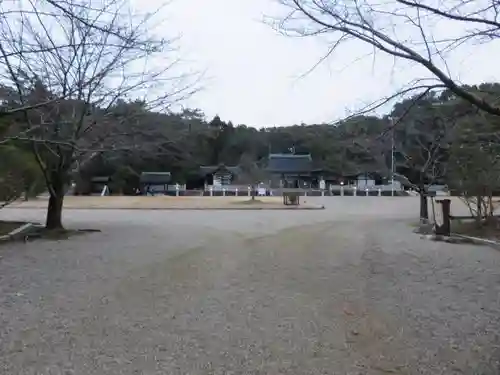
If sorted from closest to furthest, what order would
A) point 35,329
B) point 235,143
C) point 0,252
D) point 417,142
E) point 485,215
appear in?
point 35,329 < point 0,252 < point 485,215 < point 417,142 < point 235,143

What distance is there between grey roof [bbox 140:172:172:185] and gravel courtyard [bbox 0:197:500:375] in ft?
146

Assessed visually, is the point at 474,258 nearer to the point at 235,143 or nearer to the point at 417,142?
the point at 417,142

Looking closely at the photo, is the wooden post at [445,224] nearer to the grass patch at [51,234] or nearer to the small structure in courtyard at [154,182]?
the grass patch at [51,234]

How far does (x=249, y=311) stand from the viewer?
554 centimetres

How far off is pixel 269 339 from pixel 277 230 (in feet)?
37.6

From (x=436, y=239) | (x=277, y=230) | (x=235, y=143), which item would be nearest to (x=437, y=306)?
(x=436, y=239)

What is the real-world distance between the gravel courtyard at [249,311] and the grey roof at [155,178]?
44.6m

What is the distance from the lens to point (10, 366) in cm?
379

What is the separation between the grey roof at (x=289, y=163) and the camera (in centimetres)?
6131

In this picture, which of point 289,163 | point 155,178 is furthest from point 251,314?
point 289,163

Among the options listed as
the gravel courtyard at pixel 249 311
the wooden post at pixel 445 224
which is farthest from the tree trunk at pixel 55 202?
the wooden post at pixel 445 224

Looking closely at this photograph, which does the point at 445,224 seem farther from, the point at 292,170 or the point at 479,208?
the point at 292,170

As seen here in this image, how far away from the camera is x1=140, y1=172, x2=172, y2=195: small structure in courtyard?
55.1 m

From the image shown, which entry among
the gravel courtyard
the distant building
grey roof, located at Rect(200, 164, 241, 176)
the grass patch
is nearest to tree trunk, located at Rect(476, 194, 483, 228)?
the gravel courtyard
